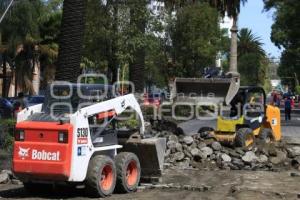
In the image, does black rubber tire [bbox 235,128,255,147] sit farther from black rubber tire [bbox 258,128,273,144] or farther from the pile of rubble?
black rubber tire [bbox 258,128,273,144]

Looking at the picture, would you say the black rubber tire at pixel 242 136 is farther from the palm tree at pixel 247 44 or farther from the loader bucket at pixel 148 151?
the palm tree at pixel 247 44

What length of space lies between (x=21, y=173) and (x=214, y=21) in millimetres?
34592

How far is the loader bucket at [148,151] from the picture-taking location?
13.0 metres

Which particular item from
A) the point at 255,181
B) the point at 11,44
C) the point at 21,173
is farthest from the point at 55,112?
the point at 11,44

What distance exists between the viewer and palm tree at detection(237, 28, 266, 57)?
106 meters

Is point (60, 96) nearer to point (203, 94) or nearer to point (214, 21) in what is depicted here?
point (203, 94)

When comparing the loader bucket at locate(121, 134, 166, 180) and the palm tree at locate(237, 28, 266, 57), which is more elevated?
the palm tree at locate(237, 28, 266, 57)

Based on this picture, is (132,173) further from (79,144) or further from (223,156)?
(223,156)

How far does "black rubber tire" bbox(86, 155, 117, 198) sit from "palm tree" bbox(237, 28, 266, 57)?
311ft

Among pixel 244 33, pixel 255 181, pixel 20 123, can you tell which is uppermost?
pixel 244 33

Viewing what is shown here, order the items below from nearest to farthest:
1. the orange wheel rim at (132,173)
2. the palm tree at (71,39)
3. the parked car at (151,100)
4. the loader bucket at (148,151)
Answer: the orange wheel rim at (132,173) < the loader bucket at (148,151) < the palm tree at (71,39) < the parked car at (151,100)

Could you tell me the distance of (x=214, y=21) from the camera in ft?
146

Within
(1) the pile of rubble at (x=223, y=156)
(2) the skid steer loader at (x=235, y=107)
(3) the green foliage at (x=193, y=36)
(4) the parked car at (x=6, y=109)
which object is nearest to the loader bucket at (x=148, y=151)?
(1) the pile of rubble at (x=223, y=156)

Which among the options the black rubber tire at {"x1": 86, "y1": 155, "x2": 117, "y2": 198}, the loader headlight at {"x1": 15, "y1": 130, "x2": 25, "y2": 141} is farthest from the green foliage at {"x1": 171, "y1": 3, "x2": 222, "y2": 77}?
the loader headlight at {"x1": 15, "y1": 130, "x2": 25, "y2": 141}
